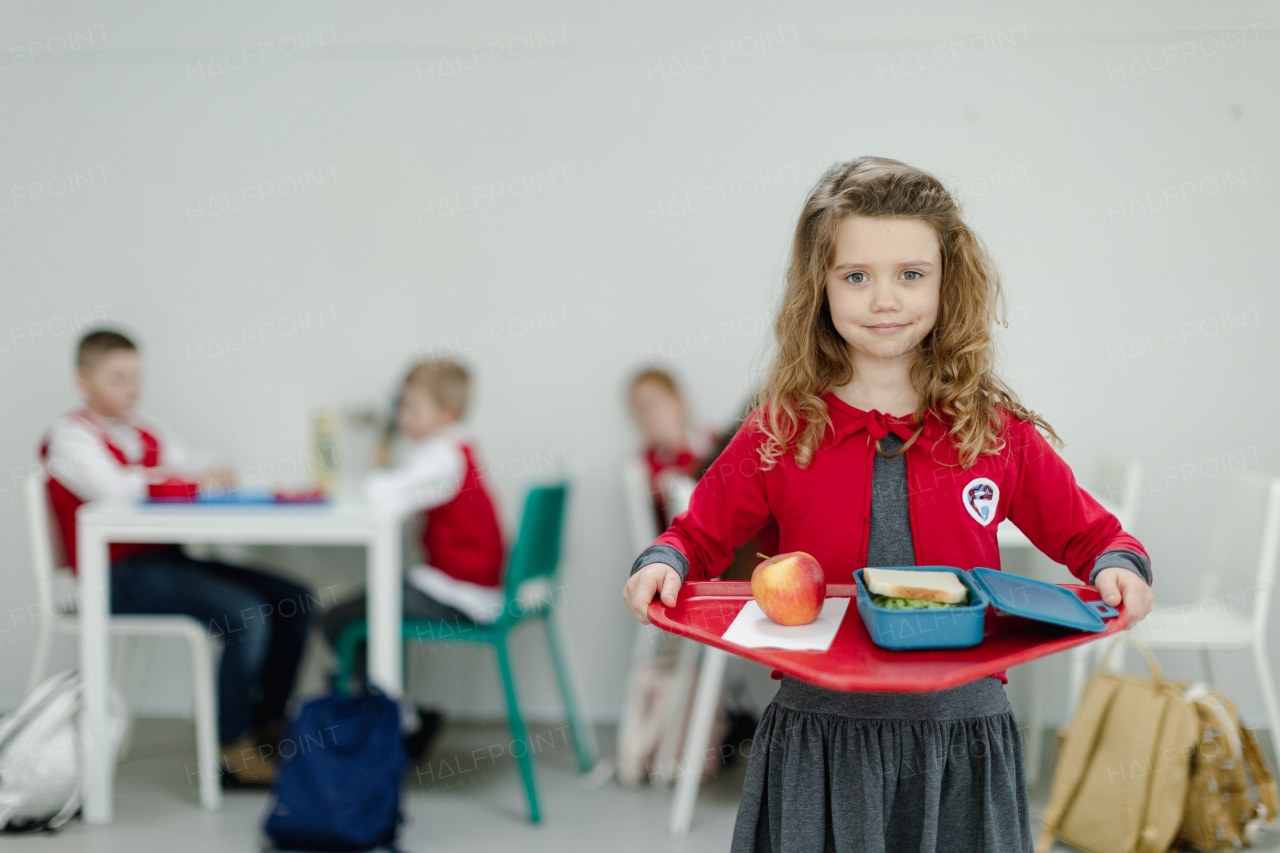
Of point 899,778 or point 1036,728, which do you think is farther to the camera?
point 1036,728

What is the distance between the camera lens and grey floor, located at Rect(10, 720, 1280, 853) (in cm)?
214

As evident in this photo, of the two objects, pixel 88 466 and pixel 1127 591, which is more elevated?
pixel 1127 591

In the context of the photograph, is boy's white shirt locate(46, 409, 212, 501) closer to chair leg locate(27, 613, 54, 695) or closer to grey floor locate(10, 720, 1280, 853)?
chair leg locate(27, 613, 54, 695)

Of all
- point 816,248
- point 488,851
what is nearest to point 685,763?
point 488,851

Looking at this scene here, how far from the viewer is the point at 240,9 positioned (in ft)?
9.96

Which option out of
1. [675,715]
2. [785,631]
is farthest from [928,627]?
[675,715]

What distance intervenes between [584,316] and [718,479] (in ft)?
6.40

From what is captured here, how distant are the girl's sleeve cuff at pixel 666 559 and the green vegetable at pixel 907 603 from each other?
23cm

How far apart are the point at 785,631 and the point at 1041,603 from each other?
228mm

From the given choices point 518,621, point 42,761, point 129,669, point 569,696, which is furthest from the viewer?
point 129,669

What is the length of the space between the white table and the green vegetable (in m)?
1.61

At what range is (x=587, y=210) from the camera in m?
2.99

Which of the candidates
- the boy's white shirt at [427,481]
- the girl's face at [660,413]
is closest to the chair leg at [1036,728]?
the girl's face at [660,413]

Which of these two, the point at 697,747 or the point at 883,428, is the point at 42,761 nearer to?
the point at 697,747
